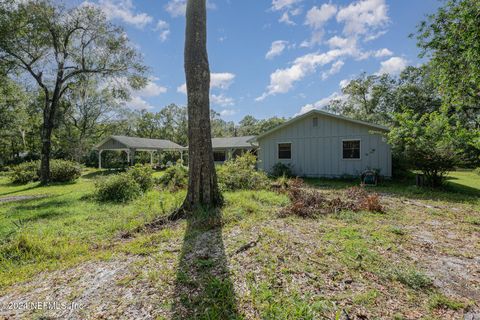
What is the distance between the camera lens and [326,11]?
8641mm

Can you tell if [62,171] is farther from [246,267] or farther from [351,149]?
[351,149]

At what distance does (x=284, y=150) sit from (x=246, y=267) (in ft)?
37.5

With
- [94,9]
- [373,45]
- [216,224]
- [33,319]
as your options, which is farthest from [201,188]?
[94,9]

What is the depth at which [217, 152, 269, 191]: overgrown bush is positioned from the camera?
8.16 meters

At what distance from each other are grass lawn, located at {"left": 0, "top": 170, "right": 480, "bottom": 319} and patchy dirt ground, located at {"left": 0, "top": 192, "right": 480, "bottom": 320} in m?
0.01

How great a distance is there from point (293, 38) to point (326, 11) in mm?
2389

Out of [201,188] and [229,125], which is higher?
[229,125]

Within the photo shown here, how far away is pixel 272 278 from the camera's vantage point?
257 centimetres

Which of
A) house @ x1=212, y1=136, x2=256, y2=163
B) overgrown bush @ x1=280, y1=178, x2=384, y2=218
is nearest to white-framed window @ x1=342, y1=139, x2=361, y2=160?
overgrown bush @ x1=280, y1=178, x2=384, y2=218

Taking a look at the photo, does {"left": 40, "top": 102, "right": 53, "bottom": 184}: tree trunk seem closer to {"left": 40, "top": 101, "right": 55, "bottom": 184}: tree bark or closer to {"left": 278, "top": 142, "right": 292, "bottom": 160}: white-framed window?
{"left": 40, "top": 101, "right": 55, "bottom": 184}: tree bark

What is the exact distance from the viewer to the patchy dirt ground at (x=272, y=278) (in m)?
2.11

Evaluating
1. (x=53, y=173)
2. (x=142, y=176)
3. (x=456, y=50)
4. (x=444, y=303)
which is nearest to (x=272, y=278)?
(x=444, y=303)

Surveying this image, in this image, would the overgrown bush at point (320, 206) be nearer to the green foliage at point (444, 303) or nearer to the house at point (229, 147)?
the green foliage at point (444, 303)

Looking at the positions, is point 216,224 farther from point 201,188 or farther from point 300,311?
point 300,311
